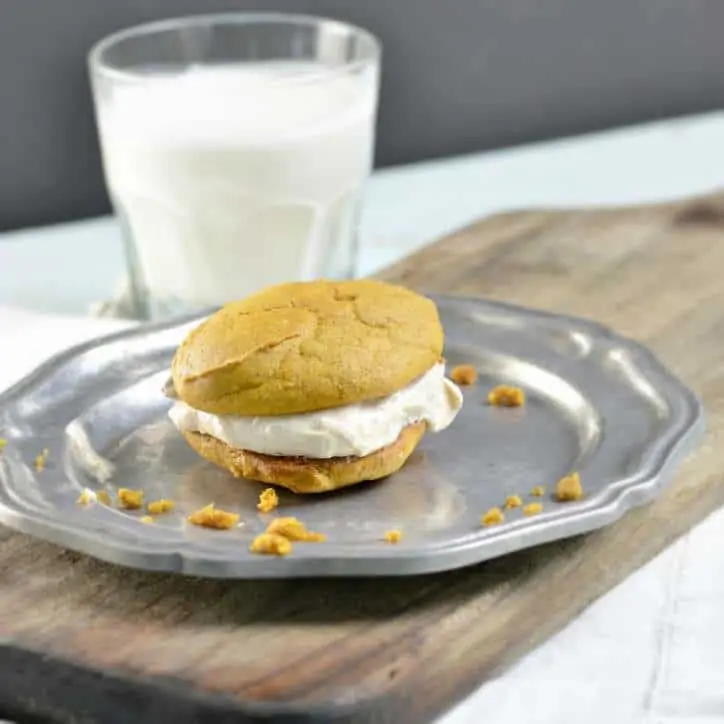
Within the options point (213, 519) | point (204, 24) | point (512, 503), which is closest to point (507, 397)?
point (512, 503)

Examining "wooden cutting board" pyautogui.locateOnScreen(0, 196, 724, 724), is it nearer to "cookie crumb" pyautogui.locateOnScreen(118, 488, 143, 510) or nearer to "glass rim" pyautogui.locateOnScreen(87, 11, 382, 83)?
"cookie crumb" pyautogui.locateOnScreen(118, 488, 143, 510)

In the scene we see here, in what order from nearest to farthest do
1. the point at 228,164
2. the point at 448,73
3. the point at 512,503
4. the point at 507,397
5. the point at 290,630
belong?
the point at 290,630, the point at 512,503, the point at 507,397, the point at 228,164, the point at 448,73

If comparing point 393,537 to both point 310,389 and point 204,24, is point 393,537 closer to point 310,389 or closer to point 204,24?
point 310,389

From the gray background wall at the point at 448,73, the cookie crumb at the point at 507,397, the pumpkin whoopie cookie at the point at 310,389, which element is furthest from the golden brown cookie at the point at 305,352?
the gray background wall at the point at 448,73

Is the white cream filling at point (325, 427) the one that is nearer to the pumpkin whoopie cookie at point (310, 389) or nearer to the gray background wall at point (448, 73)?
the pumpkin whoopie cookie at point (310, 389)

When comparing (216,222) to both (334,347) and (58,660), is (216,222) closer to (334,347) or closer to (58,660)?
(334,347)

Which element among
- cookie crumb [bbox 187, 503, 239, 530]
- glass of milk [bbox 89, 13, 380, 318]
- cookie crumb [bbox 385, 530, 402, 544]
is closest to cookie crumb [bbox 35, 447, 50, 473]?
cookie crumb [bbox 187, 503, 239, 530]
